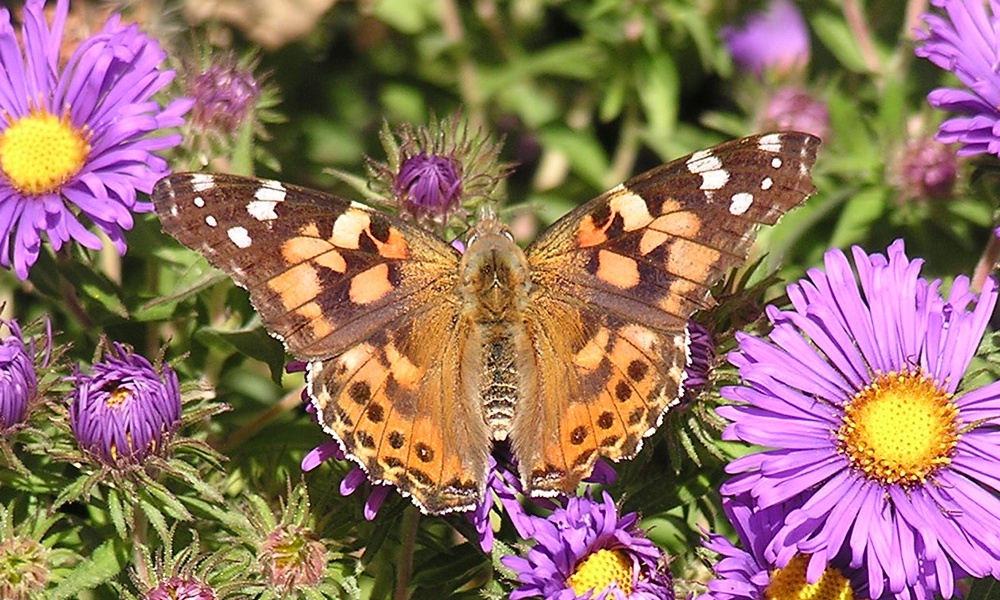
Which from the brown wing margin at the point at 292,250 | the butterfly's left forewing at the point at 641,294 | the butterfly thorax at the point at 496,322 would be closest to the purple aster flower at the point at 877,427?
the butterfly's left forewing at the point at 641,294

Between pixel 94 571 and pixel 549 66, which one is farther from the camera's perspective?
pixel 549 66

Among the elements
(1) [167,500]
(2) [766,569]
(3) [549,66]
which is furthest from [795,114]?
(1) [167,500]

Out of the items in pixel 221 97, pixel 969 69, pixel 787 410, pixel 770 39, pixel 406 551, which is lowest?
pixel 406 551

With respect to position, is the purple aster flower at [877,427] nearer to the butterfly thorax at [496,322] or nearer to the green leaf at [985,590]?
the green leaf at [985,590]

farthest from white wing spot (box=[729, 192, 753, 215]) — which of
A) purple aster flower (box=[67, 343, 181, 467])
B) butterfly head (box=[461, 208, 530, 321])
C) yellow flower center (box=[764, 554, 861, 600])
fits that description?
purple aster flower (box=[67, 343, 181, 467])

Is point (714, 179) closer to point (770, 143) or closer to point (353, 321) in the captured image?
point (770, 143)

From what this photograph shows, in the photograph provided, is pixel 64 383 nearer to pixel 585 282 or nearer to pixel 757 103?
pixel 585 282
